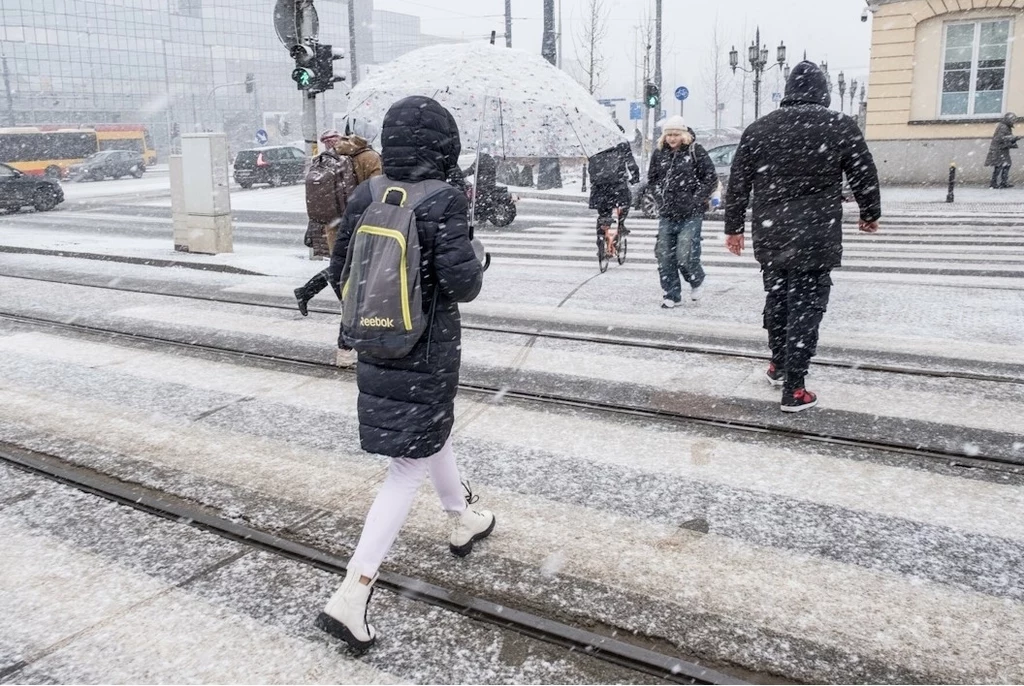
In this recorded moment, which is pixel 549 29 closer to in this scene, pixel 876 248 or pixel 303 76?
pixel 876 248

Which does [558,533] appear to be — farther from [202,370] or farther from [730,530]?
[202,370]

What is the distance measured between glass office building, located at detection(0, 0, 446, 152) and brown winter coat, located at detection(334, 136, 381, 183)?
6140 centimetres

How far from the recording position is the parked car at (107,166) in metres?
41.2

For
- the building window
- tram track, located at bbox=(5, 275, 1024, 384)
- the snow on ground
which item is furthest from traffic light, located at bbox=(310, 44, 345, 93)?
the building window

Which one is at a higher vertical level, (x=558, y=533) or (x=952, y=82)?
(x=952, y=82)

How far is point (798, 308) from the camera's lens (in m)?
5.20

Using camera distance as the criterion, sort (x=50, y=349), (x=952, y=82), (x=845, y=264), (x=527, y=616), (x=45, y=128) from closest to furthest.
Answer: (x=527, y=616) < (x=50, y=349) < (x=845, y=264) < (x=952, y=82) < (x=45, y=128)

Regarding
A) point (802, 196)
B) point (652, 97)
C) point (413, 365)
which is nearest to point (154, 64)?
point (652, 97)

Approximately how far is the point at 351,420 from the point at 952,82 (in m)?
22.2

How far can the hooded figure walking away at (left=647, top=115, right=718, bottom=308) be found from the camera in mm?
8117

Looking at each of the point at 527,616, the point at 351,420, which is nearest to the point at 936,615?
the point at 527,616

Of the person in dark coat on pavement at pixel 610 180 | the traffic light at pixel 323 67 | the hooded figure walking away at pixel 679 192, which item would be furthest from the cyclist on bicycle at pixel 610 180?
the traffic light at pixel 323 67

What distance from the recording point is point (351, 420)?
5328 millimetres

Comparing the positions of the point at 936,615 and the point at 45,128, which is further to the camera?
the point at 45,128
